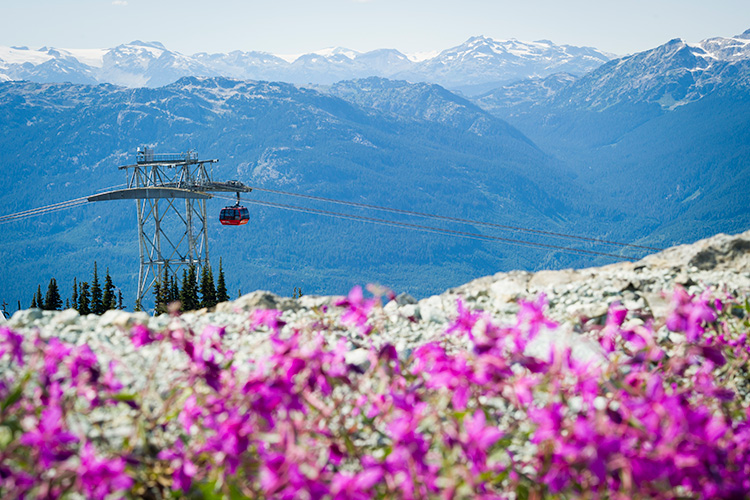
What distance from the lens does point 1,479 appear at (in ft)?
12.7

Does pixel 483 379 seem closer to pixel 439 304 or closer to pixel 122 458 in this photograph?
pixel 122 458

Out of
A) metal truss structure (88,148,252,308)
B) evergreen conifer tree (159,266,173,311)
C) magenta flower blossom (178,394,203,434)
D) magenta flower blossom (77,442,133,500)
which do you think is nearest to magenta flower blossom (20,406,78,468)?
magenta flower blossom (77,442,133,500)

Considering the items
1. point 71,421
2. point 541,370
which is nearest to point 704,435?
point 541,370

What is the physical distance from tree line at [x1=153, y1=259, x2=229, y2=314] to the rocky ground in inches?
874

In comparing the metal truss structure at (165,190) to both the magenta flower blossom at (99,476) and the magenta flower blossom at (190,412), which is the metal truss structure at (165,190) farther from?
the magenta flower blossom at (99,476)

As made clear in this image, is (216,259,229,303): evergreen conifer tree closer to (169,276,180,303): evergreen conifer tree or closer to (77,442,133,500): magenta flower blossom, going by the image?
(169,276,180,303): evergreen conifer tree

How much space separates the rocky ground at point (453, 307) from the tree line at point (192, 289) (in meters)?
22.2

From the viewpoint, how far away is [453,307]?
9.47 metres

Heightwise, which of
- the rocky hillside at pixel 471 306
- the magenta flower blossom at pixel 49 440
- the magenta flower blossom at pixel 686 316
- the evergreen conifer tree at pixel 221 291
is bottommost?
the evergreen conifer tree at pixel 221 291

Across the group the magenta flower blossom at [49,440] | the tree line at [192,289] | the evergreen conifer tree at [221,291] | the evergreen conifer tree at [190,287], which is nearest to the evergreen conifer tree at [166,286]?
the tree line at [192,289]

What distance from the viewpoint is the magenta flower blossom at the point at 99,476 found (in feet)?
12.3

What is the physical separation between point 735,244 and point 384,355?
33.4 feet

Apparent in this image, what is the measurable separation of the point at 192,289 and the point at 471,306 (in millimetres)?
30228

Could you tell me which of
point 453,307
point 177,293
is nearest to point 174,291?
point 177,293
